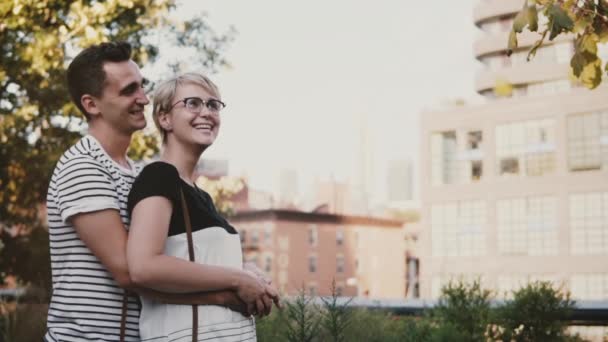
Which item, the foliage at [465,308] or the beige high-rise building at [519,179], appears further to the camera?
the beige high-rise building at [519,179]

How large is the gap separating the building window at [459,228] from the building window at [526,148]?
183 inches

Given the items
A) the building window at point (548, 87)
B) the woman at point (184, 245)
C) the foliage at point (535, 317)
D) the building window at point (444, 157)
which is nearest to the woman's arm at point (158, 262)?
the woman at point (184, 245)

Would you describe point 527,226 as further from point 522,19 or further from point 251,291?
point 251,291

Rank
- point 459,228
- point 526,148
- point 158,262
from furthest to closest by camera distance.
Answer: point 459,228, point 526,148, point 158,262

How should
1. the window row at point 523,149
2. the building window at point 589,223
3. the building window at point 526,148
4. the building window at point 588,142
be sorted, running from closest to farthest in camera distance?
the building window at point 589,223
the building window at point 588,142
the window row at point 523,149
the building window at point 526,148

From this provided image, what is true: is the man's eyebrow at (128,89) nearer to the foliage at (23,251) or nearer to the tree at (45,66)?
the tree at (45,66)

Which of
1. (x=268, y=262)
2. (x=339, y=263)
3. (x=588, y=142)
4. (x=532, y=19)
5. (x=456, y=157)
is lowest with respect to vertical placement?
(x=532, y=19)

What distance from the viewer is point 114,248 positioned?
8.24 ft

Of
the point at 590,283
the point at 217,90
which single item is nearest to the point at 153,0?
the point at 217,90

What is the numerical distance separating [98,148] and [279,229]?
9422 centimetres

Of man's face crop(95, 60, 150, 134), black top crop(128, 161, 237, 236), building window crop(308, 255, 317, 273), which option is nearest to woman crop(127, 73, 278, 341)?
black top crop(128, 161, 237, 236)

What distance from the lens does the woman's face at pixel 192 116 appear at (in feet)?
9.05

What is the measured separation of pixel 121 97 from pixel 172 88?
160 millimetres

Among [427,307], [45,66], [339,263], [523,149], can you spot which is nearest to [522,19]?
[427,307]
